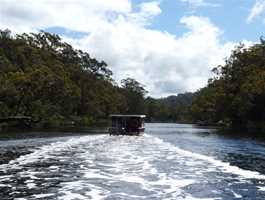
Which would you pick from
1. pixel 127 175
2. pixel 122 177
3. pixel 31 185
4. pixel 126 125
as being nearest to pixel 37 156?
pixel 127 175

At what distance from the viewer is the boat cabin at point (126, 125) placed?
212 feet

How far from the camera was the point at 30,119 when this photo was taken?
90000mm

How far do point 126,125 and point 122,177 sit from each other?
134 feet

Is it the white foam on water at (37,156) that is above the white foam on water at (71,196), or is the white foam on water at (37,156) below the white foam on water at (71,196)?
above

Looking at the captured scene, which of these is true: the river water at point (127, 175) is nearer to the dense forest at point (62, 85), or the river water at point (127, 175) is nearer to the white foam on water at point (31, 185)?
the white foam on water at point (31, 185)

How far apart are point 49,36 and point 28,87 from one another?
57.5 metres

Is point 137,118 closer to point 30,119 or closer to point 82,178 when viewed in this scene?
point 30,119

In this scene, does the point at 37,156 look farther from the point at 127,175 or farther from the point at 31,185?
the point at 31,185

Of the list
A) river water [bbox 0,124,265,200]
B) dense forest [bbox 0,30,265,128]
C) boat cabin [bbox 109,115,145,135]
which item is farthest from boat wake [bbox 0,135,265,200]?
dense forest [bbox 0,30,265,128]

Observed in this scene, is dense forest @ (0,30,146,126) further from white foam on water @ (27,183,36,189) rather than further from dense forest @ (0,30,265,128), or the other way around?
white foam on water @ (27,183,36,189)

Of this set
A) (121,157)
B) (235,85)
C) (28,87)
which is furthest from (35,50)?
(121,157)

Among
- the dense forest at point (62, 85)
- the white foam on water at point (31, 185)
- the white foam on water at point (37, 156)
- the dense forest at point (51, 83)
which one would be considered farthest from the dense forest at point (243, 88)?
the white foam on water at point (31, 185)

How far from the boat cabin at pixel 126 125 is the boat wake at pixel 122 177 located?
1110 inches

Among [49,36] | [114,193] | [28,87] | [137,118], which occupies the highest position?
[49,36]
